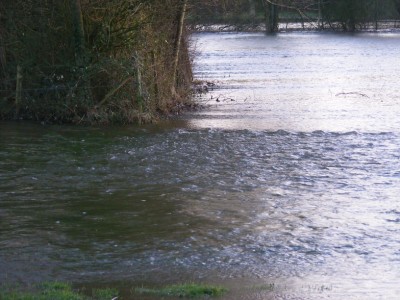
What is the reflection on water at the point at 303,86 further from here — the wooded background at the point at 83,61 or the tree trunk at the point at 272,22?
the tree trunk at the point at 272,22

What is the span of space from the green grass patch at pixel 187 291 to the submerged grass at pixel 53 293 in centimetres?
40

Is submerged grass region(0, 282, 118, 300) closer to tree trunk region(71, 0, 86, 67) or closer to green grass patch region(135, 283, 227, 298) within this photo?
green grass patch region(135, 283, 227, 298)

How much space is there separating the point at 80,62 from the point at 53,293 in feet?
49.4

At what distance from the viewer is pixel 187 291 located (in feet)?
27.2

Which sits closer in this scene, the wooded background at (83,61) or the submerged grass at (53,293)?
the submerged grass at (53,293)

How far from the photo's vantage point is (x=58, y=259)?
10.1 metres

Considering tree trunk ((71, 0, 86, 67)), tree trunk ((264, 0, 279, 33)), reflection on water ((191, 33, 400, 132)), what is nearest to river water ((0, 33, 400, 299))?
reflection on water ((191, 33, 400, 132))

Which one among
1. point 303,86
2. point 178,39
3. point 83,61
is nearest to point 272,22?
point 303,86

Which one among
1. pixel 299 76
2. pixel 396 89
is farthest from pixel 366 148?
pixel 299 76

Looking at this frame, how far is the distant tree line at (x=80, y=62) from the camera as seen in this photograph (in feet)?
73.8

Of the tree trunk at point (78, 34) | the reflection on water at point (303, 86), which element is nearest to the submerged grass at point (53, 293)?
the reflection on water at point (303, 86)

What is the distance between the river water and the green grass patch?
334 mm

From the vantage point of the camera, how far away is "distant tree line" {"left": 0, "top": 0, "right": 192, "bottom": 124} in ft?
73.8

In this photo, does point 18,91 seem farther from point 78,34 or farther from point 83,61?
point 78,34
